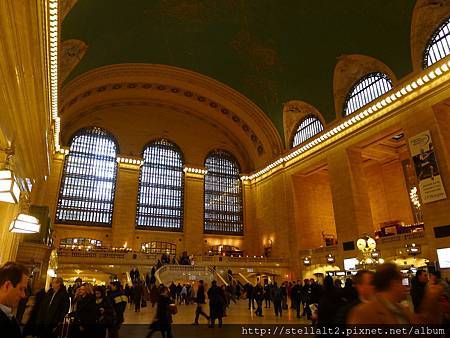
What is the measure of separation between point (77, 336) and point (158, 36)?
17.3 m

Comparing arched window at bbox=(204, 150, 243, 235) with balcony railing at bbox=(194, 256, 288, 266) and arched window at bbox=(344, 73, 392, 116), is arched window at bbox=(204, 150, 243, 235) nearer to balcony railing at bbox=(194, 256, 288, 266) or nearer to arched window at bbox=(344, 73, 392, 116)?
balcony railing at bbox=(194, 256, 288, 266)

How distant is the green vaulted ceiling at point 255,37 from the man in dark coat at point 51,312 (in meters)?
12.0

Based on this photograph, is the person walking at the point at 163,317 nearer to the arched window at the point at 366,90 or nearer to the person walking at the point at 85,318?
the person walking at the point at 85,318

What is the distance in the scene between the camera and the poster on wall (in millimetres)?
12781

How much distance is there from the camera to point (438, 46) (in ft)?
45.5

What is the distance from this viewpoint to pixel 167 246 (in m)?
23.6

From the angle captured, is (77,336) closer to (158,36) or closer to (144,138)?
(158,36)

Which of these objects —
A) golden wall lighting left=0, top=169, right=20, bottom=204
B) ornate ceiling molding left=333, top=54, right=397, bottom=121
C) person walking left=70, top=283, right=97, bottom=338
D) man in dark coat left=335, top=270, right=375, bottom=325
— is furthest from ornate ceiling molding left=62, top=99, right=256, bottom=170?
man in dark coat left=335, top=270, right=375, bottom=325

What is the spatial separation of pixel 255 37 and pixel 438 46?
891 centimetres

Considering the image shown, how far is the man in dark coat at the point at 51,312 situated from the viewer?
3865 millimetres

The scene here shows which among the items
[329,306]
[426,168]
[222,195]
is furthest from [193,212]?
[329,306]

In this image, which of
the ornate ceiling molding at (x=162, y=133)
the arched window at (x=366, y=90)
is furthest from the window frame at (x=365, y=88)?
the ornate ceiling molding at (x=162, y=133)

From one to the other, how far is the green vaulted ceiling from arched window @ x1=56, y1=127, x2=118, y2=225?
6.60 meters

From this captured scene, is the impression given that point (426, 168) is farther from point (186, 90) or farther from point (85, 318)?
point (186, 90)
